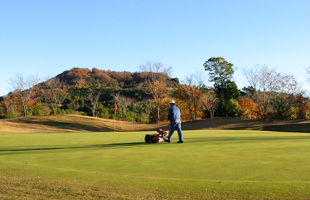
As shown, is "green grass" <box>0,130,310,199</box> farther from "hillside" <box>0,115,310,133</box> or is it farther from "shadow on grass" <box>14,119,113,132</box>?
"shadow on grass" <box>14,119,113,132</box>

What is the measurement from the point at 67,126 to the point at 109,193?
120 ft

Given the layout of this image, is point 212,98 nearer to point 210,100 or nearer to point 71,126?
point 210,100

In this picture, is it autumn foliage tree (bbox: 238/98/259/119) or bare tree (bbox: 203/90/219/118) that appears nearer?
bare tree (bbox: 203/90/219/118)

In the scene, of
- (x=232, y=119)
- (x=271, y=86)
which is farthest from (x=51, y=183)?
(x=271, y=86)

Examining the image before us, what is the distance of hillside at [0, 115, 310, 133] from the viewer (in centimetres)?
3266

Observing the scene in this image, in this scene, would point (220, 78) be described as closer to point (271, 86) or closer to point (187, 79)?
point (187, 79)

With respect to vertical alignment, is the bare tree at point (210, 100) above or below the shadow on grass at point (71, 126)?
above

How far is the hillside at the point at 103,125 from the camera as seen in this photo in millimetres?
32656

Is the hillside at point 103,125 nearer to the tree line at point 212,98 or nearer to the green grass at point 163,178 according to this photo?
the tree line at point 212,98

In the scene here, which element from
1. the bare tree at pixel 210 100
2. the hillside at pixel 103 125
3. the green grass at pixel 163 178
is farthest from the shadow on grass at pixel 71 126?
the green grass at pixel 163 178

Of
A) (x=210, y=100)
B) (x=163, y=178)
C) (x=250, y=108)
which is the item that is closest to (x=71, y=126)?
(x=210, y=100)

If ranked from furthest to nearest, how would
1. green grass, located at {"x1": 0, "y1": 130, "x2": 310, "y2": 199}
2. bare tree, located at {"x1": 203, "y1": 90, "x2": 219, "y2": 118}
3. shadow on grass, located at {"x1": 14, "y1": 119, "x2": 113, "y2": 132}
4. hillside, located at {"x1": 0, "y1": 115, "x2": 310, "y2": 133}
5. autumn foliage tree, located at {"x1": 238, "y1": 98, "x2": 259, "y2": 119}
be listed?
autumn foliage tree, located at {"x1": 238, "y1": 98, "x2": 259, "y2": 119} → bare tree, located at {"x1": 203, "y1": 90, "x2": 219, "y2": 118} → shadow on grass, located at {"x1": 14, "y1": 119, "x2": 113, "y2": 132} → hillside, located at {"x1": 0, "y1": 115, "x2": 310, "y2": 133} → green grass, located at {"x1": 0, "y1": 130, "x2": 310, "y2": 199}

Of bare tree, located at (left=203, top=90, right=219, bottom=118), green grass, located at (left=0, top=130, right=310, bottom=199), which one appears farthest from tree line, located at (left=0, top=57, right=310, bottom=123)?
green grass, located at (left=0, top=130, right=310, bottom=199)

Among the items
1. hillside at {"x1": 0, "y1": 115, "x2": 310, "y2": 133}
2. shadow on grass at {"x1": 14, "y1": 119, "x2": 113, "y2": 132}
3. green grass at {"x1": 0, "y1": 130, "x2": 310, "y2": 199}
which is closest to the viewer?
green grass at {"x1": 0, "y1": 130, "x2": 310, "y2": 199}
